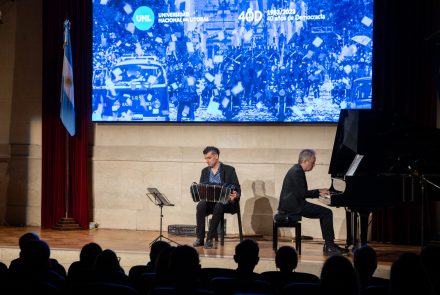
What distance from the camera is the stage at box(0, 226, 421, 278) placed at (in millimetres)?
7605

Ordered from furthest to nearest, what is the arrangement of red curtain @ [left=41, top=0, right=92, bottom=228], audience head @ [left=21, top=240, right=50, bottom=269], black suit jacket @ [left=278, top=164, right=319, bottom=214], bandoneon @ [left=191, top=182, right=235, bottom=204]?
1. red curtain @ [left=41, top=0, right=92, bottom=228]
2. bandoneon @ [left=191, top=182, right=235, bottom=204]
3. black suit jacket @ [left=278, top=164, right=319, bottom=214]
4. audience head @ [left=21, top=240, right=50, bottom=269]

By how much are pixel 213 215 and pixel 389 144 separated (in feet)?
7.78

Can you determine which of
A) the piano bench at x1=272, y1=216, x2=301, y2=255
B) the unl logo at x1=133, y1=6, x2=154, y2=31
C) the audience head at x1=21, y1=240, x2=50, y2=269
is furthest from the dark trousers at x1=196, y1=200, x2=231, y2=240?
the audience head at x1=21, y1=240, x2=50, y2=269

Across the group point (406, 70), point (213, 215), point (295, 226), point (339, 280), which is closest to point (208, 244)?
point (213, 215)

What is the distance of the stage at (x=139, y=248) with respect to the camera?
25.0 ft

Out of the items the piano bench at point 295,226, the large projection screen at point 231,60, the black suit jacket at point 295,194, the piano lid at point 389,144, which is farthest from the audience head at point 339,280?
the large projection screen at point 231,60

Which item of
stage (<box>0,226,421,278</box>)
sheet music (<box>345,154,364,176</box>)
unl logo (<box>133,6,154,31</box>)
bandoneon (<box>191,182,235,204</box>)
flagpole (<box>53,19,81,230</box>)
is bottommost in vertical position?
stage (<box>0,226,421,278</box>)

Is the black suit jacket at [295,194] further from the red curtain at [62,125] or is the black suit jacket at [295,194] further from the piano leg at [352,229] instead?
the red curtain at [62,125]

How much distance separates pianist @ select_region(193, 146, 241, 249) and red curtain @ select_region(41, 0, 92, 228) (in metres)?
2.25

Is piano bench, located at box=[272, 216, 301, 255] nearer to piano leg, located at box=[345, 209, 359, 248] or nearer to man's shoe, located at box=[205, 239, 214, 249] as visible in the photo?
piano leg, located at box=[345, 209, 359, 248]

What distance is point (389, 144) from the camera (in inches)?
299

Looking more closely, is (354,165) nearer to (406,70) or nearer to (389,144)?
(389,144)

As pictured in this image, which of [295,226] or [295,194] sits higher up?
[295,194]

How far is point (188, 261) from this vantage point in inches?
144
